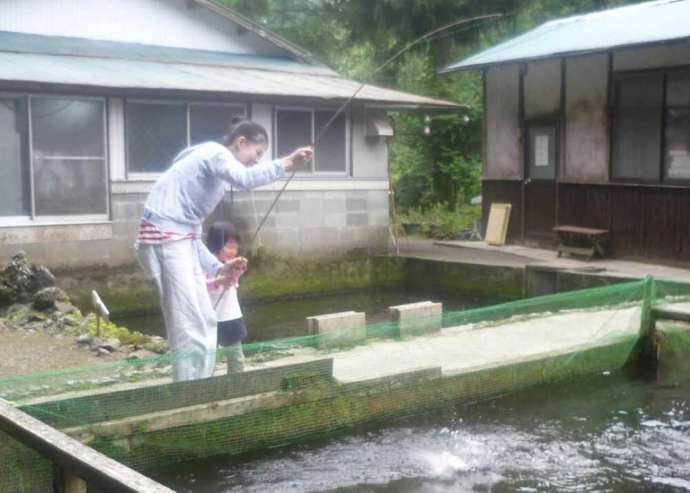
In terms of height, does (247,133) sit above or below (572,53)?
below

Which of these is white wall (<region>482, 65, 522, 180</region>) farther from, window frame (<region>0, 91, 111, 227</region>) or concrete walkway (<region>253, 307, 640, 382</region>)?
window frame (<region>0, 91, 111, 227</region>)

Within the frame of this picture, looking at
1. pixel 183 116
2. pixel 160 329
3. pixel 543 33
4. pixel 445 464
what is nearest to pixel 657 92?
Result: pixel 543 33

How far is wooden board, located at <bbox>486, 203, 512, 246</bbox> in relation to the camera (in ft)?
54.2

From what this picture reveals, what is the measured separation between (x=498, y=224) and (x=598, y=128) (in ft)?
9.47

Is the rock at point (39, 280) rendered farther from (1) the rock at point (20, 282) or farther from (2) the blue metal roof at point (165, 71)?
(2) the blue metal roof at point (165, 71)

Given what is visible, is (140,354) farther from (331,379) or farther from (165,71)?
(165,71)

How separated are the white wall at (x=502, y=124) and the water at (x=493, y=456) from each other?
9.34m

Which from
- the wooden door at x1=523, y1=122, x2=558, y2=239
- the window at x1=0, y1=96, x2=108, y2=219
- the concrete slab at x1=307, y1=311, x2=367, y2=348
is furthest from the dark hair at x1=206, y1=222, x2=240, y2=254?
the wooden door at x1=523, y1=122, x2=558, y2=239

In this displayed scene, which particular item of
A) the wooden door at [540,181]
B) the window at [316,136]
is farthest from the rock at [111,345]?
the wooden door at [540,181]

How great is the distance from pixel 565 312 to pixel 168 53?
353 inches

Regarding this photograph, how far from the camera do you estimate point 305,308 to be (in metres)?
14.1

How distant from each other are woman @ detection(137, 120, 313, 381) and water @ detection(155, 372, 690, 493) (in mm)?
918

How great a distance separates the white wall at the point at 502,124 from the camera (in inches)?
642

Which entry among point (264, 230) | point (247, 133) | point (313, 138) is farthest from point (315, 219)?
point (247, 133)
